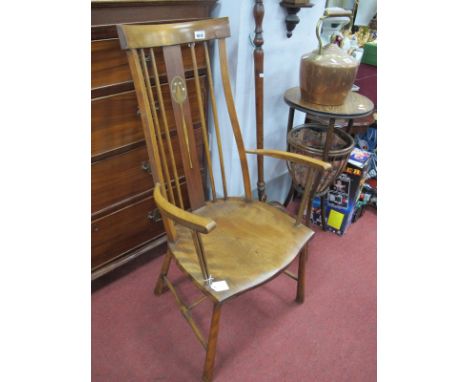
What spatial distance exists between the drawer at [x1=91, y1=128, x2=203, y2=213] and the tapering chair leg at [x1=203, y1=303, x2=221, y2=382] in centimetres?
64

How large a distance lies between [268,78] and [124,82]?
752 millimetres

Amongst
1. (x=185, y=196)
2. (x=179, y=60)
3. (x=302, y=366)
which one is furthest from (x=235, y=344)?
(x=179, y=60)

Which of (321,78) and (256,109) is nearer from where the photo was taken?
(321,78)

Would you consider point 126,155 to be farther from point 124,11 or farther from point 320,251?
point 320,251

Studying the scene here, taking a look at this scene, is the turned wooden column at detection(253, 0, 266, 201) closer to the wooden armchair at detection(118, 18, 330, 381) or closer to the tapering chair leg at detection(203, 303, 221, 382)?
the wooden armchair at detection(118, 18, 330, 381)

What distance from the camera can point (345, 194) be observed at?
2039 mm

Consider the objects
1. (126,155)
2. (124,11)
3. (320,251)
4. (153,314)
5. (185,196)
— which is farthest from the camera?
(320,251)

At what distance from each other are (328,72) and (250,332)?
45.1 inches

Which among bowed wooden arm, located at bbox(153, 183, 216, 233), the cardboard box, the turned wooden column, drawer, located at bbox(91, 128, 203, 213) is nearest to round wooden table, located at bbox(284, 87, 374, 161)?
the turned wooden column

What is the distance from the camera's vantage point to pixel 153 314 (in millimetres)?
1533

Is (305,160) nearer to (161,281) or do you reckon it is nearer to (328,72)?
(328,72)

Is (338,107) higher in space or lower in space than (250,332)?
higher

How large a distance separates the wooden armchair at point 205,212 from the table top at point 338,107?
0.31 meters

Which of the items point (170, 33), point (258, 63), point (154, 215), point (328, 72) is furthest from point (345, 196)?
point (170, 33)
